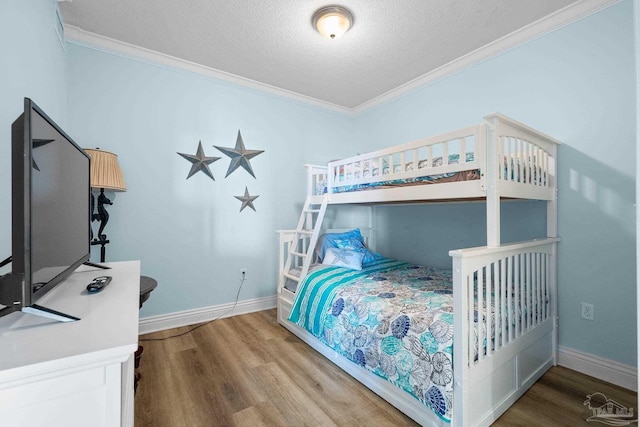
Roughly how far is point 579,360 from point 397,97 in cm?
277

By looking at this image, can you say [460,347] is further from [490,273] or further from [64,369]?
[64,369]

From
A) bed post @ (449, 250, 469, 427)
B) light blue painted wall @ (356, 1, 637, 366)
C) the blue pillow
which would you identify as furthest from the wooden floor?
the blue pillow

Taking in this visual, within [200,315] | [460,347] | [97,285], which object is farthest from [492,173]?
[200,315]

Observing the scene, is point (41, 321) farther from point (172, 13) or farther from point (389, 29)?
point (389, 29)

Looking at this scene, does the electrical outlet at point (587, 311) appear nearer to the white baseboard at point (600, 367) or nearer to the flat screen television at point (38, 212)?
the white baseboard at point (600, 367)

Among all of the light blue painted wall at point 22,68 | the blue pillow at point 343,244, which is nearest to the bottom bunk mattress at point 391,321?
the blue pillow at point 343,244

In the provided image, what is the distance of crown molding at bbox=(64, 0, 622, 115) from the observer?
1916mm

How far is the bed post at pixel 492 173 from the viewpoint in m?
1.47

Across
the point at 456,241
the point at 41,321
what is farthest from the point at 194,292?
the point at 456,241

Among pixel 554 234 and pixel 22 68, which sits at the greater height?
pixel 22 68

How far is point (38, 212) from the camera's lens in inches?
28.8

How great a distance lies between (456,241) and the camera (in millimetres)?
2576

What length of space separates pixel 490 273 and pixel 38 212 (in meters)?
1.83

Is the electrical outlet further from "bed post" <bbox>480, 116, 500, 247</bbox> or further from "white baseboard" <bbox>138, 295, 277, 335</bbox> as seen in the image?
"white baseboard" <bbox>138, 295, 277, 335</bbox>
